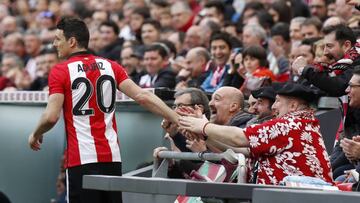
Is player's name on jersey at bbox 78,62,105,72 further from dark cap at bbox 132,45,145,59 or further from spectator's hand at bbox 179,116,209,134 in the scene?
dark cap at bbox 132,45,145,59

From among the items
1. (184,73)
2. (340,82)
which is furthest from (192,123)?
(184,73)

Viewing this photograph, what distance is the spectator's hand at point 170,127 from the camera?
11391mm

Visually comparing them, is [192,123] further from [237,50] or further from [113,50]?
[113,50]

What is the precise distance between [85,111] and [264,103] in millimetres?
1800

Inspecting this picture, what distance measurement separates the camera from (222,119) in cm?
1195

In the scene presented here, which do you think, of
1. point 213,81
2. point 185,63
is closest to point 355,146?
point 213,81

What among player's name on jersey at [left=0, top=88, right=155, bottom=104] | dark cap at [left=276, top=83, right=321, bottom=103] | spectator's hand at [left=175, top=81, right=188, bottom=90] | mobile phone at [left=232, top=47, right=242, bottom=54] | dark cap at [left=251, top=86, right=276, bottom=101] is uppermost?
dark cap at [left=276, top=83, right=321, bottom=103]

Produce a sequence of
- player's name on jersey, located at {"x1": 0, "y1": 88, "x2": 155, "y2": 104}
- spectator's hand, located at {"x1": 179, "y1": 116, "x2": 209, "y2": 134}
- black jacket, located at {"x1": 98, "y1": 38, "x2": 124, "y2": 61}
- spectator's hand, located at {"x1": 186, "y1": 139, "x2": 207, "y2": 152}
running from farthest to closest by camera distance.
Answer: black jacket, located at {"x1": 98, "y1": 38, "x2": 124, "y2": 61}, player's name on jersey, located at {"x1": 0, "y1": 88, "x2": 155, "y2": 104}, spectator's hand, located at {"x1": 186, "y1": 139, "x2": 207, "y2": 152}, spectator's hand, located at {"x1": 179, "y1": 116, "x2": 209, "y2": 134}

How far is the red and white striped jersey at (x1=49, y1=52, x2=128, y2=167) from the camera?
10414 mm

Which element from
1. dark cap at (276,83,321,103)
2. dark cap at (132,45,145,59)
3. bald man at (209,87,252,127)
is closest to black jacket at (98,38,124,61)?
dark cap at (132,45,145,59)

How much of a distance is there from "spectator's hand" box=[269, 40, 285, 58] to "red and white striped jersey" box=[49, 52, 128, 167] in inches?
240

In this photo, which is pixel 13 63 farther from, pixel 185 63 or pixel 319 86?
pixel 319 86

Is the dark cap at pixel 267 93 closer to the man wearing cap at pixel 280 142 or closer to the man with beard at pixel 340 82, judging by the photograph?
the man with beard at pixel 340 82

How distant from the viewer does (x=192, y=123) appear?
9.48 metres
